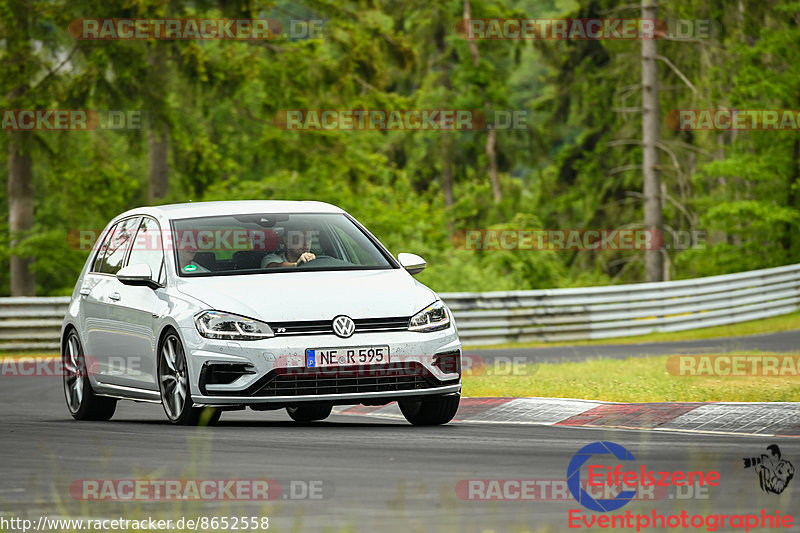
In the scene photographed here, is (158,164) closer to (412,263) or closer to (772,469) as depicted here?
(412,263)

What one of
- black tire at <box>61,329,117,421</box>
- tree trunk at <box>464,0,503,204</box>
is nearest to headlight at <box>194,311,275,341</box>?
black tire at <box>61,329,117,421</box>

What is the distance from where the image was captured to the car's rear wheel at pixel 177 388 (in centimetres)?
1038

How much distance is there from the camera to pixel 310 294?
33.7 ft

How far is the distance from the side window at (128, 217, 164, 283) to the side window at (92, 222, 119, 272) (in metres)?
0.73

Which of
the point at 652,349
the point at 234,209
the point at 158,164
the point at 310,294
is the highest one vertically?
the point at 158,164

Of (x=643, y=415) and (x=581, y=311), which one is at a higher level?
(x=581, y=311)

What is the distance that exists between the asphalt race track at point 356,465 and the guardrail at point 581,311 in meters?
12.5

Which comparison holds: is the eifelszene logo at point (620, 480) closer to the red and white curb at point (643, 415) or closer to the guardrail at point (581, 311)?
the red and white curb at point (643, 415)

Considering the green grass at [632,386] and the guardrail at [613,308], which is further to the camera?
the guardrail at [613,308]

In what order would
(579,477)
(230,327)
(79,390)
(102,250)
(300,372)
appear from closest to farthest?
(579,477) → (300,372) → (230,327) → (79,390) → (102,250)

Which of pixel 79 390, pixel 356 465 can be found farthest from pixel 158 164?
pixel 356 465

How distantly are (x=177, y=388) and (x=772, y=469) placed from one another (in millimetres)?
4523

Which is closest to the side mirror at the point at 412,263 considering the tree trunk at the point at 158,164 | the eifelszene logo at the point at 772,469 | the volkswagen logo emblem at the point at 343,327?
the volkswagen logo emblem at the point at 343,327

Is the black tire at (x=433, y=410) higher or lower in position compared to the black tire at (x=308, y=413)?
higher
